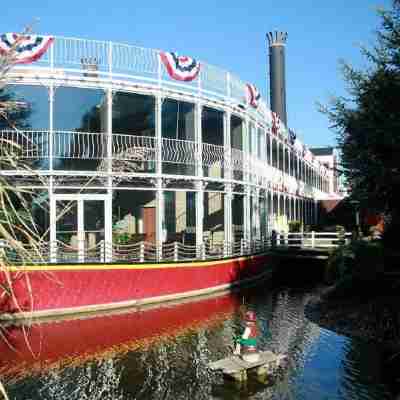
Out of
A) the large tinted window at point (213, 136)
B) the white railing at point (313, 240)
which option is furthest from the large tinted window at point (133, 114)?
the white railing at point (313, 240)

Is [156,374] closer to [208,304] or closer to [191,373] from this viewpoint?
[191,373]

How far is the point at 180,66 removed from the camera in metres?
19.6

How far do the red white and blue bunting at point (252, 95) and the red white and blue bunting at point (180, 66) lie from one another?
4.53 m

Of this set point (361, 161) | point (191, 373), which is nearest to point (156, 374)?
point (191, 373)

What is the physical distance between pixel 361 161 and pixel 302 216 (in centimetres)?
2951

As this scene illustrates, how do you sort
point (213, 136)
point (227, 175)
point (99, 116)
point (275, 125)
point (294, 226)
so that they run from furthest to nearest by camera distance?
point (294, 226)
point (275, 125)
point (213, 136)
point (227, 175)
point (99, 116)

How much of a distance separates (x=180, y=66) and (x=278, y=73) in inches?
1179

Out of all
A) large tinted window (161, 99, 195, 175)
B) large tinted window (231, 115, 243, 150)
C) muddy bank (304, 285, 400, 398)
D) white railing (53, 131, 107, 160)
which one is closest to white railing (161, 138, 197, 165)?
large tinted window (161, 99, 195, 175)

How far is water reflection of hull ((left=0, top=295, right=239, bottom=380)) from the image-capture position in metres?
10.9

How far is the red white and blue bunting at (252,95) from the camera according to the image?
79.1 feet

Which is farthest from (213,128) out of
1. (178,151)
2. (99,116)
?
(99,116)

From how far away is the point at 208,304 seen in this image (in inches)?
699

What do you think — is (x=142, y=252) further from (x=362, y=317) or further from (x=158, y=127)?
(x=362, y=317)

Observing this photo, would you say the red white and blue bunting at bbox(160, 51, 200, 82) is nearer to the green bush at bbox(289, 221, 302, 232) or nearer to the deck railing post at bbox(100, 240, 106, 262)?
the deck railing post at bbox(100, 240, 106, 262)
